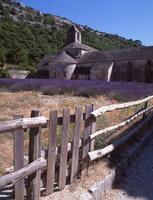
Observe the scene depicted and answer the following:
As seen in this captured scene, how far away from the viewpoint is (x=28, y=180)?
12.2 ft

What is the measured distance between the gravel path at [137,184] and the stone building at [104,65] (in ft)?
114

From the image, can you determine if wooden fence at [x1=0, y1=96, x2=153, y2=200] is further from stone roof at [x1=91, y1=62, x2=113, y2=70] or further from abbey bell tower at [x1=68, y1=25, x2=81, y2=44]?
abbey bell tower at [x1=68, y1=25, x2=81, y2=44]

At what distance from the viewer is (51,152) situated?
4.04 metres

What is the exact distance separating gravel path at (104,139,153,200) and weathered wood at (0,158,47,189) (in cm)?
173

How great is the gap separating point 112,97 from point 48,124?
1360 cm

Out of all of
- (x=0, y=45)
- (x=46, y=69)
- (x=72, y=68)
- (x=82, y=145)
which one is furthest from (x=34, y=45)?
(x=82, y=145)

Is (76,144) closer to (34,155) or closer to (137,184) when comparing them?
(34,155)

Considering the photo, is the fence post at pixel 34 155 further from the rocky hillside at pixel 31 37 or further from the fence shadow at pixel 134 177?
the rocky hillside at pixel 31 37

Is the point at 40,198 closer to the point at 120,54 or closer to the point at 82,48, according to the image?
the point at 120,54

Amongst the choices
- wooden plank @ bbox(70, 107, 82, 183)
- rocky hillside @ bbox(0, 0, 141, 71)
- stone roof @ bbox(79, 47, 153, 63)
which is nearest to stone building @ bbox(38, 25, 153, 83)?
stone roof @ bbox(79, 47, 153, 63)

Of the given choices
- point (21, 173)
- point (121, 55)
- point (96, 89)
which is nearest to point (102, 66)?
point (121, 55)

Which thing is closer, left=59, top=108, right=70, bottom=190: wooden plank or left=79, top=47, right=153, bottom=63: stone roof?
left=59, top=108, right=70, bottom=190: wooden plank

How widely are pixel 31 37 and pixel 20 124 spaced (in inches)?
3868

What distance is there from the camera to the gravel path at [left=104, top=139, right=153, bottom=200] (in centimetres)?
500
